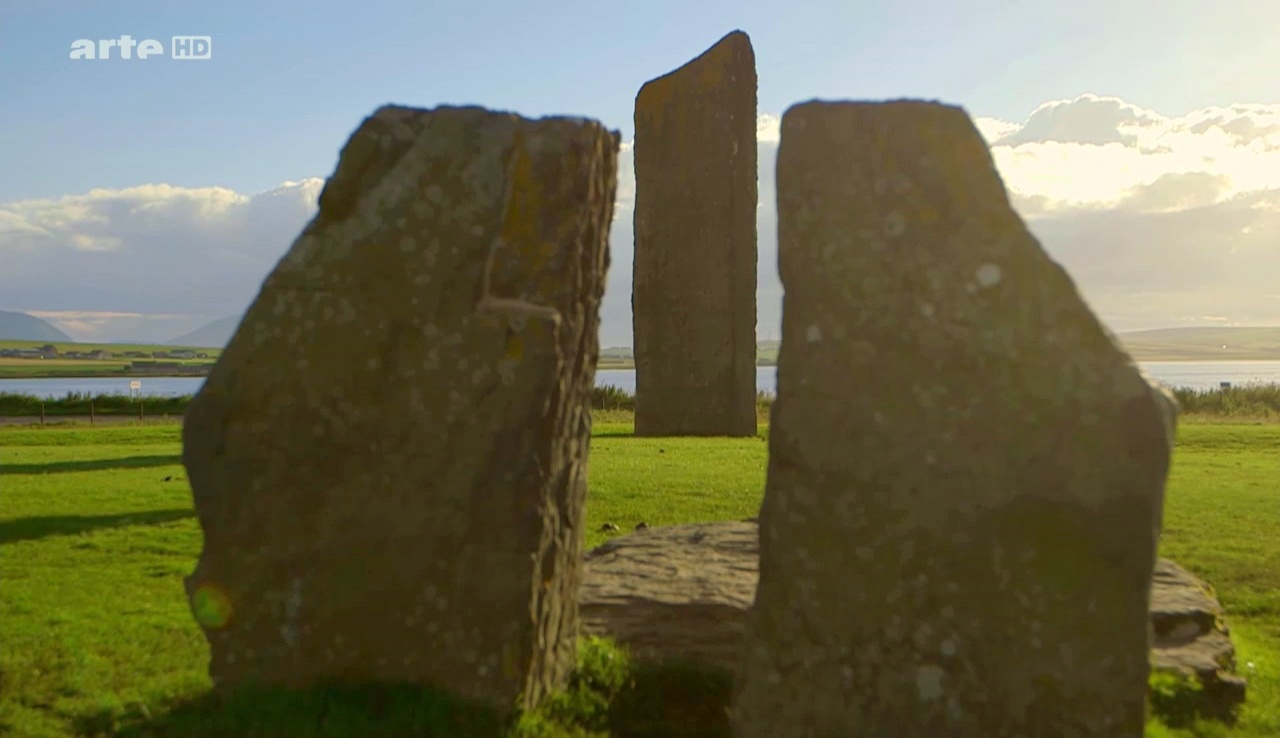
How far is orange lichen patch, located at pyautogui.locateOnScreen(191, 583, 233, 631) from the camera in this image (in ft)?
14.8

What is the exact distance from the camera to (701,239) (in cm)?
A: 1612

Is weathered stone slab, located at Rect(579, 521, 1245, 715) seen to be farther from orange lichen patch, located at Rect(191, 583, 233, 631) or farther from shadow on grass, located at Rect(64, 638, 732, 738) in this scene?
orange lichen patch, located at Rect(191, 583, 233, 631)

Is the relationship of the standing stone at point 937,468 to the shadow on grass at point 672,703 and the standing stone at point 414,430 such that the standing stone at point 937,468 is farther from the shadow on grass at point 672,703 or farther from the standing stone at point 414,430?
the standing stone at point 414,430

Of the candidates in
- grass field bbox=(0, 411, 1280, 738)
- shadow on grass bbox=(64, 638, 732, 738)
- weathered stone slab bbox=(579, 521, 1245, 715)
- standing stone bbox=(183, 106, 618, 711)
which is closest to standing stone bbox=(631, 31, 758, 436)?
grass field bbox=(0, 411, 1280, 738)

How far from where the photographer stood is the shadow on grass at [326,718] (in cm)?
420

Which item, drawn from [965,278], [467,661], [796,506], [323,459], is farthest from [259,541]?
[965,278]

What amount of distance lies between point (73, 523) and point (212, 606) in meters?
5.64

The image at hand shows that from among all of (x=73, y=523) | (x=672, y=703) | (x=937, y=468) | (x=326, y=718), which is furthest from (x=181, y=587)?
(x=937, y=468)

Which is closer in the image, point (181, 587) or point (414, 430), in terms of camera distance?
point (414, 430)

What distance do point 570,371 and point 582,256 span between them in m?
0.46

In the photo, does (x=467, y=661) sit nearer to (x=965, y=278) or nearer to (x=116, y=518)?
(x=965, y=278)

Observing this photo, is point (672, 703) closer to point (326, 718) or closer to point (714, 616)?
point (714, 616)

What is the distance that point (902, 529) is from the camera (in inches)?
155

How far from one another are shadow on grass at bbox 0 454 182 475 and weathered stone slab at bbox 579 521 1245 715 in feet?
28.2
